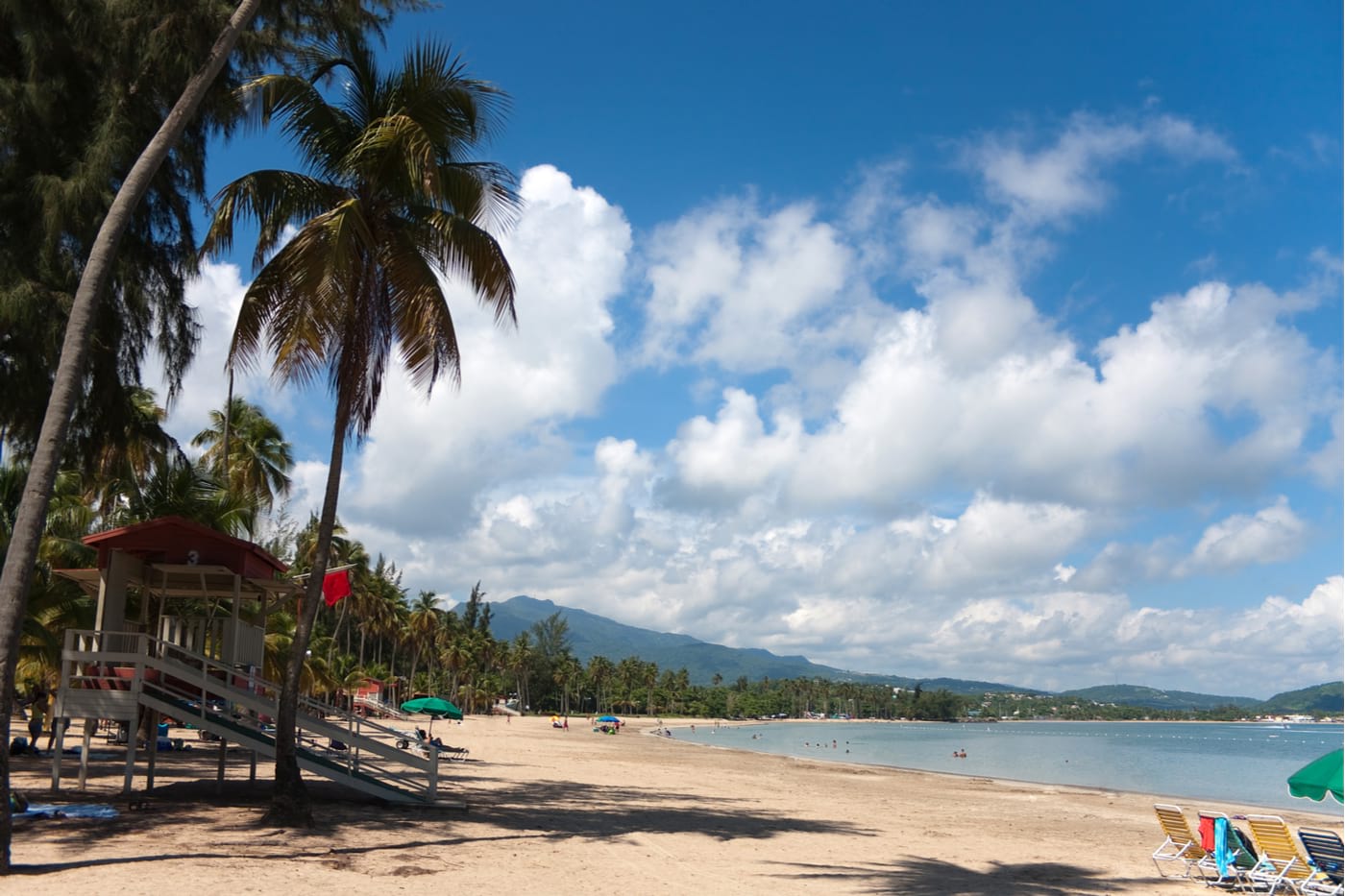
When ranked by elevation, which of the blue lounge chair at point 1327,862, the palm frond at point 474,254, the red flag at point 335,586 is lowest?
the blue lounge chair at point 1327,862

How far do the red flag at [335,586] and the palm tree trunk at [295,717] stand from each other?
7668mm

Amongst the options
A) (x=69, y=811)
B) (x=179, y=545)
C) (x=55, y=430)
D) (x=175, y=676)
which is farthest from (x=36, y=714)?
(x=55, y=430)

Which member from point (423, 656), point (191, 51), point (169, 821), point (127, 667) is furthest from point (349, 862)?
point (423, 656)

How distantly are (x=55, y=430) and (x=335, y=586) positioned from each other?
39.7ft

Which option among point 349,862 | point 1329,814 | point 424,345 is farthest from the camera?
point 1329,814

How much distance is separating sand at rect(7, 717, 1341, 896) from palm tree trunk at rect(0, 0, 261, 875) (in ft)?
5.99

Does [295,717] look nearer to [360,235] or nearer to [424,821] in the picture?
[424,821]

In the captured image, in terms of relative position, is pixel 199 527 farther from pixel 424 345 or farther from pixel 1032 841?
pixel 1032 841

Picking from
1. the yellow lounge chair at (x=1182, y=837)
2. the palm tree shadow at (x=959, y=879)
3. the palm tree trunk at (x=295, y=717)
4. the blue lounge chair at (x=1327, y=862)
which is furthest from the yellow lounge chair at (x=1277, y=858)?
the palm tree trunk at (x=295, y=717)

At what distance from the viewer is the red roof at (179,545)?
14680 millimetres

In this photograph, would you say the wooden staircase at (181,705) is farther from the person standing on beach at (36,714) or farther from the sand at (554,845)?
the person standing on beach at (36,714)

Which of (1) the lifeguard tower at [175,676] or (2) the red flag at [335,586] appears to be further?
(2) the red flag at [335,586]

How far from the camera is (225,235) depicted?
A: 13.6 metres

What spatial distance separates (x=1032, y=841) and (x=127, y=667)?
1515 centimetres
